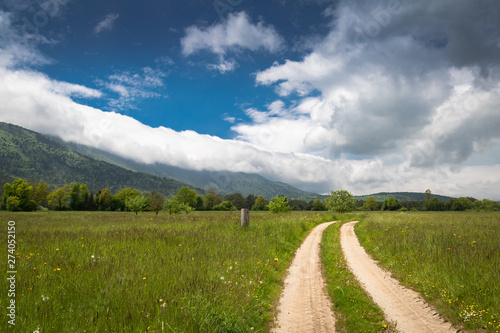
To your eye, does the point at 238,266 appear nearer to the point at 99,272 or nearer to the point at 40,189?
the point at 99,272

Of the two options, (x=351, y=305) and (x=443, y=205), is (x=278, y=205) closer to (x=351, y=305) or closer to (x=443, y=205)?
(x=351, y=305)

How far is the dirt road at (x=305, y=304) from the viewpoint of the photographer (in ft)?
17.2

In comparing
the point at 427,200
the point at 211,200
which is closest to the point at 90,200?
the point at 211,200

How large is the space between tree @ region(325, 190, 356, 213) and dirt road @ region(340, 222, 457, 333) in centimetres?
4661

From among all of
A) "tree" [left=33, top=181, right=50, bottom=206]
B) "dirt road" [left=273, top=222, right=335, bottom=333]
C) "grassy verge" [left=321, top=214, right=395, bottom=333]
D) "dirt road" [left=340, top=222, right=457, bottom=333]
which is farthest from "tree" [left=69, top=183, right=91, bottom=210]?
"dirt road" [left=340, top=222, right=457, bottom=333]

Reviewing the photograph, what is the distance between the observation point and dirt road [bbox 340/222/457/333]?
17.7ft

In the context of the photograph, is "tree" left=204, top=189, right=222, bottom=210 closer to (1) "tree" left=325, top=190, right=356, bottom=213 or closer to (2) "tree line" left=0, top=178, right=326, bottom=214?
(2) "tree line" left=0, top=178, right=326, bottom=214

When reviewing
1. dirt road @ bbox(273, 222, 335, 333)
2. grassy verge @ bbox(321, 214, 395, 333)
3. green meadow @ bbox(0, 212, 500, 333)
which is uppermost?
green meadow @ bbox(0, 212, 500, 333)

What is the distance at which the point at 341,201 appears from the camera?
5462 centimetres

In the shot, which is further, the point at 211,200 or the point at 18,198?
the point at 211,200

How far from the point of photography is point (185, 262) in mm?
7715

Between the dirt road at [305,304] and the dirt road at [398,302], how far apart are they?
1.46 meters

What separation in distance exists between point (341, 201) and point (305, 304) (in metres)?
52.4

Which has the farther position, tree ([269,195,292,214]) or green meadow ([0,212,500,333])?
tree ([269,195,292,214])
